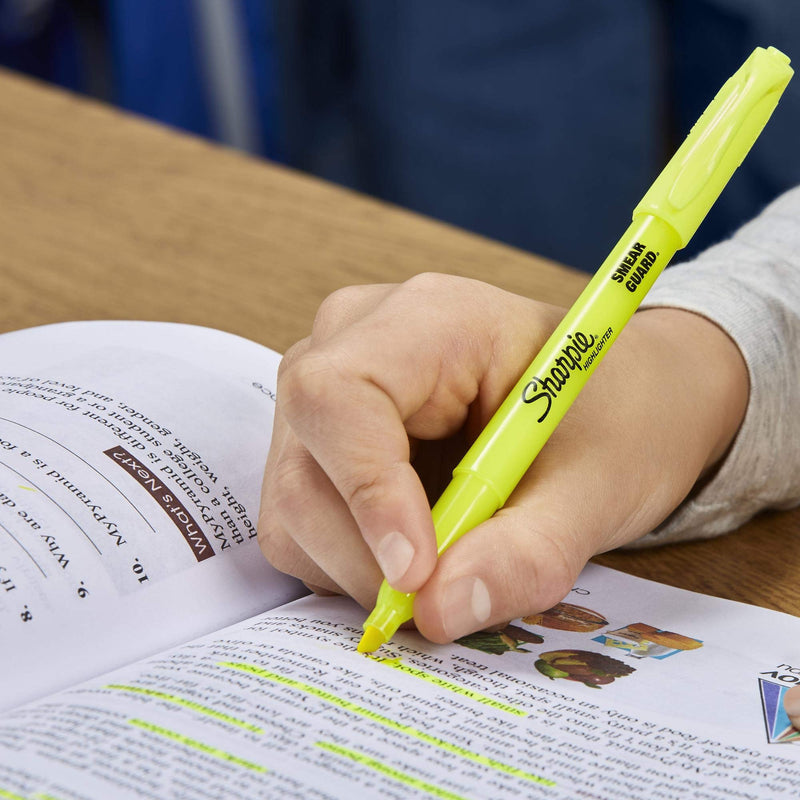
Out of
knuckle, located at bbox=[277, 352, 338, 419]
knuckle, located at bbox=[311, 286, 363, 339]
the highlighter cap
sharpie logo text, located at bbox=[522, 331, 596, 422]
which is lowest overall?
knuckle, located at bbox=[277, 352, 338, 419]

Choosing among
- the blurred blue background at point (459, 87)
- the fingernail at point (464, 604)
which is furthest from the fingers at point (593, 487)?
the blurred blue background at point (459, 87)

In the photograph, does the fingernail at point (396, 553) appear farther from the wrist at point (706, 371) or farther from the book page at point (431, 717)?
the wrist at point (706, 371)

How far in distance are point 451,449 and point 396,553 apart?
87 mm

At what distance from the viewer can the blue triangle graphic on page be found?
31 centimetres

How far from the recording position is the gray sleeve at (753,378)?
437 millimetres

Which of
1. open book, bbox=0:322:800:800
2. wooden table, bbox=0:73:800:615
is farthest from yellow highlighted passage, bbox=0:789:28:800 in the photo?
wooden table, bbox=0:73:800:615

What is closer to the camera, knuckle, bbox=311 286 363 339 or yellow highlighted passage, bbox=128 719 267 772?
yellow highlighted passage, bbox=128 719 267 772

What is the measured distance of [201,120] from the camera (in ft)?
5.76

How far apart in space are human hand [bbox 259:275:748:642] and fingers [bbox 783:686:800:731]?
0.07 m

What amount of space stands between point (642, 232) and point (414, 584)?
0.15 metres

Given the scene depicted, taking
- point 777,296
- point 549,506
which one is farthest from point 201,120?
point 549,506

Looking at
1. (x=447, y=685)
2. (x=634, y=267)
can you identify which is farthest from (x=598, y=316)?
(x=447, y=685)

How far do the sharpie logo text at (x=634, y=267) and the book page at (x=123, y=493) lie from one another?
0.16 m

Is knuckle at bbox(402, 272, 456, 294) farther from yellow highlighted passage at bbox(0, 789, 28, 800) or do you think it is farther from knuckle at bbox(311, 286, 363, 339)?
yellow highlighted passage at bbox(0, 789, 28, 800)
